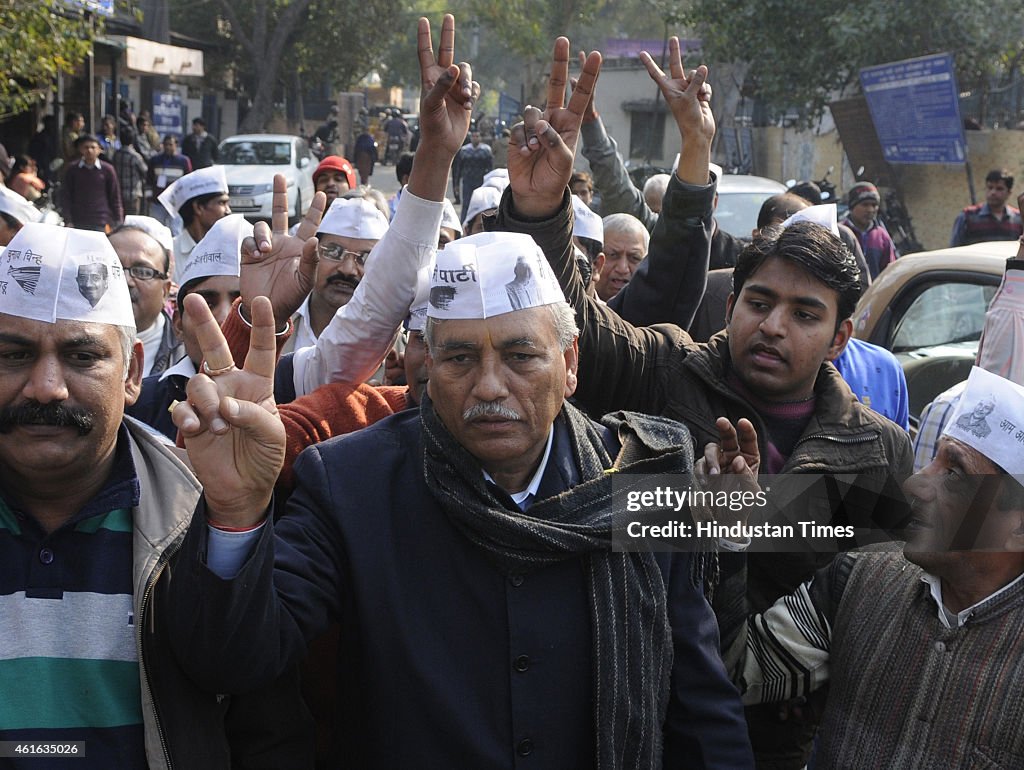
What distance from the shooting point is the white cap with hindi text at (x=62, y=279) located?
231 cm

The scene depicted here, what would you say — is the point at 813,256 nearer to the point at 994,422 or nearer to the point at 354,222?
the point at 994,422

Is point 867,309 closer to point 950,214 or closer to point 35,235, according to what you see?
Answer: point 35,235

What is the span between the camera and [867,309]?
5695 mm

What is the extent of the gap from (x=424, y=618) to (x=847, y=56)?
723 inches

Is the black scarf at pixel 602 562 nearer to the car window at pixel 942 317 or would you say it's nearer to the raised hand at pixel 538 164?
the raised hand at pixel 538 164

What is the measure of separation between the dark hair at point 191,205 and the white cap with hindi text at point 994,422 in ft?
16.8

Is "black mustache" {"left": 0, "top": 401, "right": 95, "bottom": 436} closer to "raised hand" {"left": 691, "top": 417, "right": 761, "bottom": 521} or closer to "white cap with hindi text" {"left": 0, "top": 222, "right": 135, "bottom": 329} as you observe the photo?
"white cap with hindi text" {"left": 0, "top": 222, "right": 135, "bottom": 329}

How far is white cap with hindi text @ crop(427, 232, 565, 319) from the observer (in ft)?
7.93

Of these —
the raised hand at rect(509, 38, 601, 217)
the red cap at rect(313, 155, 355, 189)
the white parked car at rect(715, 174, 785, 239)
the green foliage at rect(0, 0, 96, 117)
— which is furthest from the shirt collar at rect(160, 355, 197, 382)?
the white parked car at rect(715, 174, 785, 239)

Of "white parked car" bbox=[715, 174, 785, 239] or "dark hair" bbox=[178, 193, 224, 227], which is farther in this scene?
"white parked car" bbox=[715, 174, 785, 239]

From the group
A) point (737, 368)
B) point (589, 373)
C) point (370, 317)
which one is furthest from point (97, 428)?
point (737, 368)

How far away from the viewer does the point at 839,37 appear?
59.8 ft

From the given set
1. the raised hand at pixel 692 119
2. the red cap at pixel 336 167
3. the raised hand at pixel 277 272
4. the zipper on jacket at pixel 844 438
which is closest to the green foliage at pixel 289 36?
the red cap at pixel 336 167

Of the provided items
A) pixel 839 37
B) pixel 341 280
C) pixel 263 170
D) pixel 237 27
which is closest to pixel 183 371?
pixel 341 280
